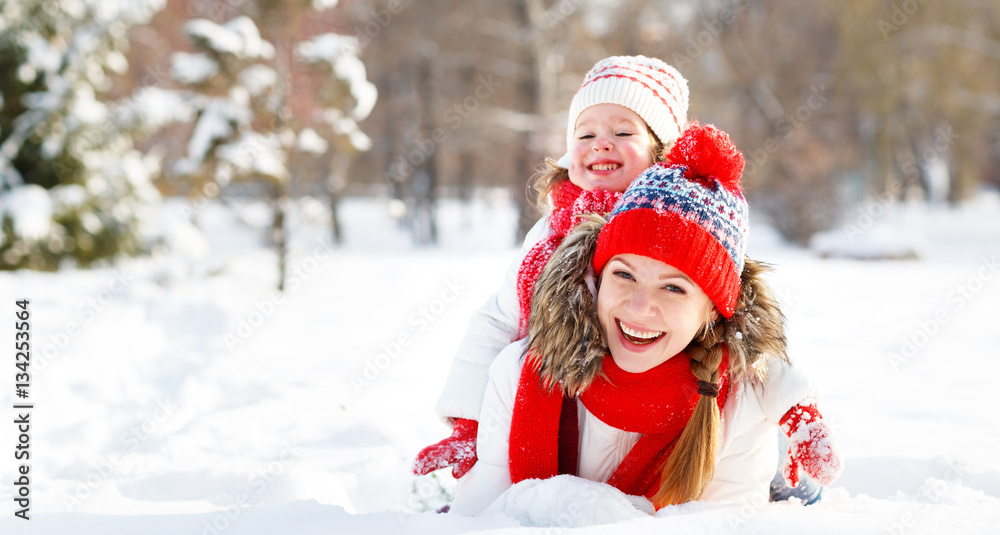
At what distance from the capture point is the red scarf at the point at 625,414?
1.78 m

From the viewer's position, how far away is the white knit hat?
231 centimetres

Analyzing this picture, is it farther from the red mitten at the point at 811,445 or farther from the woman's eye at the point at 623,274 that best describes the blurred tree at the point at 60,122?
the red mitten at the point at 811,445

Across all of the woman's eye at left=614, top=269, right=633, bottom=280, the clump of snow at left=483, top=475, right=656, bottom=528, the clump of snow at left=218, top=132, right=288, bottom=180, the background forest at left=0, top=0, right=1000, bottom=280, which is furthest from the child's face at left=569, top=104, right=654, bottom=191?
the clump of snow at left=218, top=132, right=288, bottom=180

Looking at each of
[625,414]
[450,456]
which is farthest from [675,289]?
[450,456]

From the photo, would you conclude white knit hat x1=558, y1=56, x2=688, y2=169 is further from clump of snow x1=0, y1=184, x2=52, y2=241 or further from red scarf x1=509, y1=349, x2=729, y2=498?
clump of snow x1=0, y1=184, x2=52, y2=241

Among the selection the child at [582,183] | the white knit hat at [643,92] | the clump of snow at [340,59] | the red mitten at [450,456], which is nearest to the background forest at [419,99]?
the clump of snow at [340,59]

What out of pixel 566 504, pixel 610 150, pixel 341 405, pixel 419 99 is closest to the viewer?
pixel 566 504

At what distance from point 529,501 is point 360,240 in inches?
784

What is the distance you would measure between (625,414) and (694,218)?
57cm

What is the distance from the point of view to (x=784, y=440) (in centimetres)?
232

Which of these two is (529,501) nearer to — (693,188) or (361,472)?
(693,188)

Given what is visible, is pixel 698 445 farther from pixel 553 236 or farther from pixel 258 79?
pixel 258 79

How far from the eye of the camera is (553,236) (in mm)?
2215

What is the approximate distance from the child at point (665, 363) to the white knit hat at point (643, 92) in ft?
1.76
